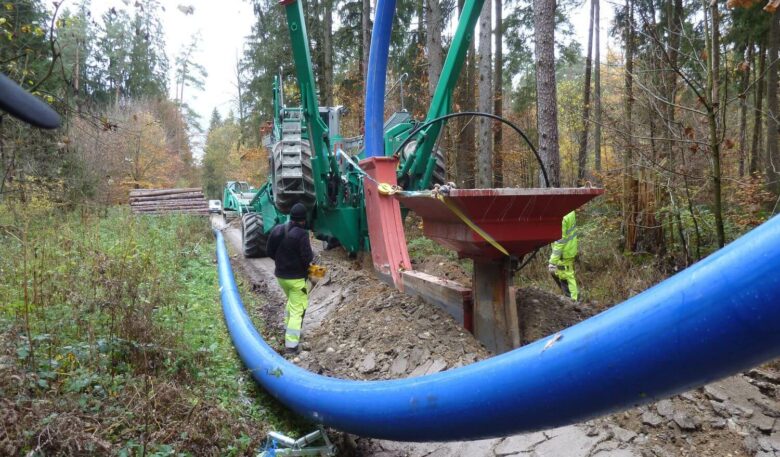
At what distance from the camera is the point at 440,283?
197 inches

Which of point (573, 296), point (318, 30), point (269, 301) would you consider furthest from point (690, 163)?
point (318, 30)

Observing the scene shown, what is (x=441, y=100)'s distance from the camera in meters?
6.11

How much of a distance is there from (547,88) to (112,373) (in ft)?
20.5

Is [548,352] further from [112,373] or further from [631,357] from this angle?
[112,373]

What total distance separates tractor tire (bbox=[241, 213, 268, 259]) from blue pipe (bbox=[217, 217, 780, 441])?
33.0 ft

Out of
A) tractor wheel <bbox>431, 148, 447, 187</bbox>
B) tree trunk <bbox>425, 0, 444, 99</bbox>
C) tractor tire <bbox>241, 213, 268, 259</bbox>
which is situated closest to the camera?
tractor wheel <bbox>431, 148, 447, 187</bbox>

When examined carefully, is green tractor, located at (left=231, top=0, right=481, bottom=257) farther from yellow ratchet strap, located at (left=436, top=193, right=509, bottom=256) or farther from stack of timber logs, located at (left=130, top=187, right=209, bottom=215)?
stack of timber logs, located at (left=130, top=187, right=209, bottom=215)

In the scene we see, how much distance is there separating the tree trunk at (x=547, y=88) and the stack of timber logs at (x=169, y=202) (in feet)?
40.3

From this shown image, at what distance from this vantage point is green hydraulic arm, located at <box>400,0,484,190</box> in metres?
5.67

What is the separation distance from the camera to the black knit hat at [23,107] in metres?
0.91

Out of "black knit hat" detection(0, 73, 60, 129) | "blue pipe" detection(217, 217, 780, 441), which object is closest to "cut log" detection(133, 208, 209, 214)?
"blue pipe" detection(217, 217, 780, 441)

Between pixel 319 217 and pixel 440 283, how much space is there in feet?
12.7

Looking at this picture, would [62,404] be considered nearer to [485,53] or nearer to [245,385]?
[245,385]

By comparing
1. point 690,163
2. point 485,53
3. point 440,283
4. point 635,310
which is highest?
point 485,53
